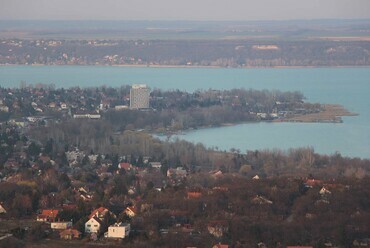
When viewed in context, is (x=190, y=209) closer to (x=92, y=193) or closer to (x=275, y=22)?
(x=92, y=193)

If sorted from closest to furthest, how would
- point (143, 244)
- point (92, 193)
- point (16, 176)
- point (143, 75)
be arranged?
point (143, 244) < point (92, 193) < point (16, 176) < point (143, 75)

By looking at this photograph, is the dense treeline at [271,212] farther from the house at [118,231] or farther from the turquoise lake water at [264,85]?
the turquoise lake water at [264,85]

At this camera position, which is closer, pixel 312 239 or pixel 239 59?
pixel 312 239

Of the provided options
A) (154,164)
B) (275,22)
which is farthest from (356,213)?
(275,22)

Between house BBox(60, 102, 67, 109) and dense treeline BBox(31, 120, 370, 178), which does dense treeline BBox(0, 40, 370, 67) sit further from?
dense treeline BBox(31, 120, 370, 178)

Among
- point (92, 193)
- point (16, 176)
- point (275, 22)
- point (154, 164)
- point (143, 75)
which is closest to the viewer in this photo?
point (92, 193)

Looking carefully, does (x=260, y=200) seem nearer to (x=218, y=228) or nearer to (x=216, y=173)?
(x=218, y=228)

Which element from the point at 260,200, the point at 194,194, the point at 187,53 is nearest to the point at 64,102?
the point at 194,194

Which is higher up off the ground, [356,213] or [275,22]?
[356,213]

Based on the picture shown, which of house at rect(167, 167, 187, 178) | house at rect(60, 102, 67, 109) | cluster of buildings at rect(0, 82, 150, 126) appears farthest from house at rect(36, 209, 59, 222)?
house at rect(60, 102, 67, 109)
